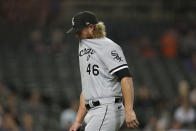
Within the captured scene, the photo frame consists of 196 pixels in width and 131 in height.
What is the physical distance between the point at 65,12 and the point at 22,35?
3104 millimetres

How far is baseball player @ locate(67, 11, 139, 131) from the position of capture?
4.08 meters

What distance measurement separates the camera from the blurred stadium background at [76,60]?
9950mm

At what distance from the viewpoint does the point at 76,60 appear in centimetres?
1408

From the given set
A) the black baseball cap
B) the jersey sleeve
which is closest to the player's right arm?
the jersey sleeve

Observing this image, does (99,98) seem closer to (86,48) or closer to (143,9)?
(86,48)

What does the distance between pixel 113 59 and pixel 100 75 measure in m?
0.18

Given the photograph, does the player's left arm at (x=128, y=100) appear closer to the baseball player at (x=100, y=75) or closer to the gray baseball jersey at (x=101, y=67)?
the baseball player at (x=100, y=75)

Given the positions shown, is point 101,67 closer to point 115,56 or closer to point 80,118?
point 115,56

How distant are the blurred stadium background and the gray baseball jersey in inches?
178

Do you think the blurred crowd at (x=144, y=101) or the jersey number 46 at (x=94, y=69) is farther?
the blurred crowd at (x=144, y=101)

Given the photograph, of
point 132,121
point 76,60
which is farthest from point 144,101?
point 132,121

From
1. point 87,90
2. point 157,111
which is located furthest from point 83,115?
point 157,111

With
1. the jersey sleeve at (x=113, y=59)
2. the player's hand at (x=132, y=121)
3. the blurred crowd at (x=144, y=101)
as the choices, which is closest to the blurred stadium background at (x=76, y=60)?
the blurred crowd at (x=144, y=101)

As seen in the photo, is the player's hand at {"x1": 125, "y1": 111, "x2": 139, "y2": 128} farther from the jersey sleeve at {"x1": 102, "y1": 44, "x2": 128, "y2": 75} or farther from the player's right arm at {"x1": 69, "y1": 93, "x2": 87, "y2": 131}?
the player's right arm at {"x1": 69, "y1": 93, "x2": 87, "y2": 131}
